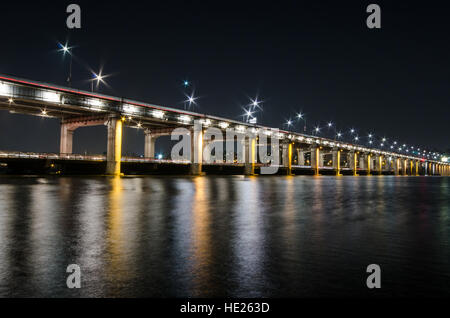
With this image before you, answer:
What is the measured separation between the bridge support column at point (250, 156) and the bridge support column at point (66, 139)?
3712cm

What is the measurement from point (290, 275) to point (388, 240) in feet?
12.0

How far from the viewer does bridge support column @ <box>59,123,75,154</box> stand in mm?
63959

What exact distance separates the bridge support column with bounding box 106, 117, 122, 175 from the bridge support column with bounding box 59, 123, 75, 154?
16379 millimetres

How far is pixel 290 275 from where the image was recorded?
187 inches

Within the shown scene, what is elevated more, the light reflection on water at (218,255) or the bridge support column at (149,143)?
the bridge support column at (149,143)

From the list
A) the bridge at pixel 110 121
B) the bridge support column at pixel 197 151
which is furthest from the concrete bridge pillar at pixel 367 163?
the bridge support column at pixel 197 151

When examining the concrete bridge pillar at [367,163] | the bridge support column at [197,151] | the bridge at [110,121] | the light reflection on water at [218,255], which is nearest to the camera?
the light reflection on water at [218,255]

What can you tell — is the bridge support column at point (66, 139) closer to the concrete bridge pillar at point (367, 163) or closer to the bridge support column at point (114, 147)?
the bridge support column at point (114, 147)

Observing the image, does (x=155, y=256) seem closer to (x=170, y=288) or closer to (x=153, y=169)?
(x=170, y=288)

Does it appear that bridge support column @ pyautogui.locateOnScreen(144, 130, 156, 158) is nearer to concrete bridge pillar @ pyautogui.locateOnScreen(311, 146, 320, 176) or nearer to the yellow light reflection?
concrete bridge pillar @ pyautogui.locateOnScreen(311, 146, 320, 176)

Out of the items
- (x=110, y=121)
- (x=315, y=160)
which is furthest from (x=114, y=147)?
(x=315, y=160)

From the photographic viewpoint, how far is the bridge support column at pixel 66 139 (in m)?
64.0

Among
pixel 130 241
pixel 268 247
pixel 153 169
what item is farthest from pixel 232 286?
pixel 153 169
